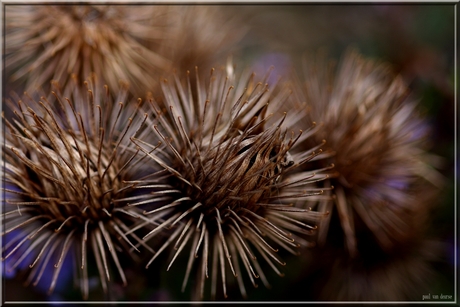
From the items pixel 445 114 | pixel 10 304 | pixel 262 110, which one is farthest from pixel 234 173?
pixel 445 114

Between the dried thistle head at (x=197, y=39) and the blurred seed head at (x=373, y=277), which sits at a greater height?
the dried thistle head at (x=197, y=39)

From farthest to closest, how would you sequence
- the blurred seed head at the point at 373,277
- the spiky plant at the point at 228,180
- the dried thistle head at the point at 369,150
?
1. the blurred seed head at the point at 373,277
2. the dried thistle head at the point at 369,150
3. the spiky plant at the point at 228,180

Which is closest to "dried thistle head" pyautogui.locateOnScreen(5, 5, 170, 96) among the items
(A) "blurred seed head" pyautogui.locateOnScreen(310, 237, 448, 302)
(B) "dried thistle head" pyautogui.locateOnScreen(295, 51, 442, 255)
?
(B) "dried thistle head" pyautogui.locateOnScreen(295, 51, 442, 255)

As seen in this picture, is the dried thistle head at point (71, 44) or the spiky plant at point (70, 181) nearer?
the spiky plant at point (70, 181)

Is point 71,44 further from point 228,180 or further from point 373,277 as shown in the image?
point 373,277

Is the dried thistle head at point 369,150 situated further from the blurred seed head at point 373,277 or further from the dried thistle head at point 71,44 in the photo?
the dried thistle head at point 71,44

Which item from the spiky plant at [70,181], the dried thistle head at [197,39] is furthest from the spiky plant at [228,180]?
the dried thistle head at [197,39]
